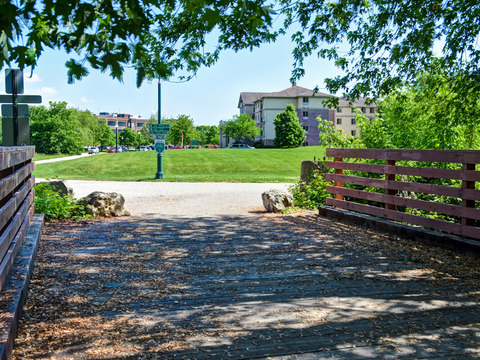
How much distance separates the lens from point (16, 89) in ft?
26.2

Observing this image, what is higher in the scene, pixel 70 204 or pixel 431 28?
pixel 431 28

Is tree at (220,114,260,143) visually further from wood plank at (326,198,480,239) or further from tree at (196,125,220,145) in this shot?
wood plank at (326,198,480,239)

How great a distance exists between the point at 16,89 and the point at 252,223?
15.8 ft

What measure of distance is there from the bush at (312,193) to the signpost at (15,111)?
20.4ft

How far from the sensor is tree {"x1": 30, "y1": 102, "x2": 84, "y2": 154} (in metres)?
61.4

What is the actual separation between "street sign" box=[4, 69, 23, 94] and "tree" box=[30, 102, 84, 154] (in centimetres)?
5595

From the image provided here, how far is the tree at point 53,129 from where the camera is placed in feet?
201

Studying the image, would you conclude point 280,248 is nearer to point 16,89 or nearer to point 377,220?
point 377,220

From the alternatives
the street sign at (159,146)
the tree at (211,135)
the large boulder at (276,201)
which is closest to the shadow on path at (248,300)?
the large boulder at (276,201)

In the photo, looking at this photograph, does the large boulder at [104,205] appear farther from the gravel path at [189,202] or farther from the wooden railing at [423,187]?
the wooden railing at [423,187]

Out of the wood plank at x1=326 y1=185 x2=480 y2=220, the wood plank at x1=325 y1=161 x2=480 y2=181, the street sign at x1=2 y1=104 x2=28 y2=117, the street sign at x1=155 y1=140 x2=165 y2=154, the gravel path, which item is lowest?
the gravel path

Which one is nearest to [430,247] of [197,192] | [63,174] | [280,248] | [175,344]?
[280,248]

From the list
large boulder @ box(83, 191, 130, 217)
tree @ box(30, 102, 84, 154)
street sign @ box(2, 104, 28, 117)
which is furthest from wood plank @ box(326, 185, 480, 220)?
tree @ box(30, 102, 84, 154)

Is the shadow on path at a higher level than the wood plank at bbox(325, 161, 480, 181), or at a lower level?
lower
